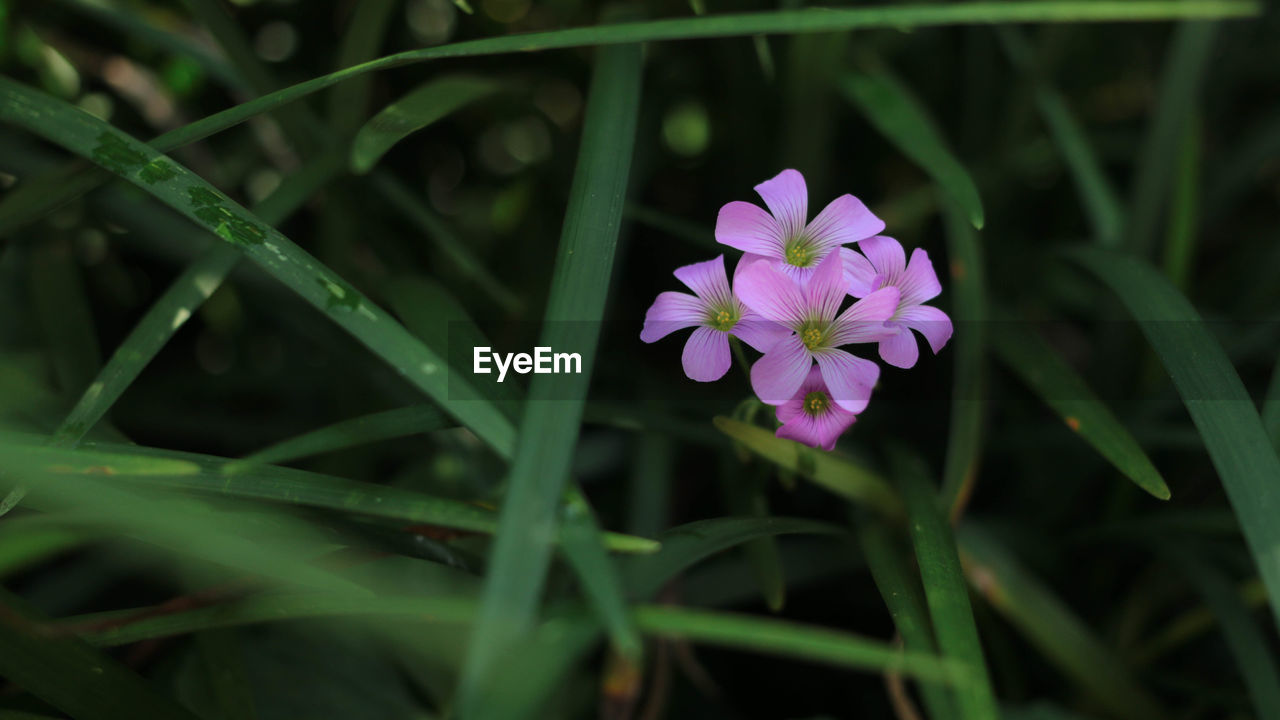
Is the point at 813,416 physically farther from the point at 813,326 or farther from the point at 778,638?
the point at 778,638

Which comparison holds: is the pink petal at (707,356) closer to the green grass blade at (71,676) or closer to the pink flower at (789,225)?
the pink flower at (789,225)

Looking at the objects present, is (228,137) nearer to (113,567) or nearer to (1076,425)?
(113,567)

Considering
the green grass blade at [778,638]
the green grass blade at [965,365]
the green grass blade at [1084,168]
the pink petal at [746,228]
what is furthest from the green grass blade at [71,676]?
the green grass blade at [1084,168]

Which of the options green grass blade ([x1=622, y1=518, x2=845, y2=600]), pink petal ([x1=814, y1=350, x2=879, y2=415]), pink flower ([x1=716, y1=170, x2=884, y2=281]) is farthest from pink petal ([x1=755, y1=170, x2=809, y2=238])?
green grass blade ([x1=622, y1=518, x2=845, y2=600])

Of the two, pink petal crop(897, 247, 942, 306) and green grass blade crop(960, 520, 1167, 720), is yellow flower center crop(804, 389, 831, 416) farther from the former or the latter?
green grass blade crop(960, 520, 1167, 720)

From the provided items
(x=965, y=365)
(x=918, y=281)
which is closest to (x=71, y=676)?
(x=918, y=281)

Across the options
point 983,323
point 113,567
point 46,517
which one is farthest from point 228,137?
point 983,323
